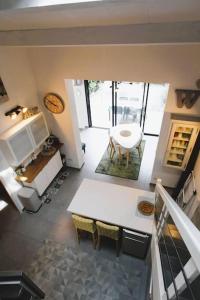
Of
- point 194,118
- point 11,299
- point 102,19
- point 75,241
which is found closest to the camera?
point 102,19

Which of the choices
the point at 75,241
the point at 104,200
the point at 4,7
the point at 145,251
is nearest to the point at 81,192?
the point at 104,200

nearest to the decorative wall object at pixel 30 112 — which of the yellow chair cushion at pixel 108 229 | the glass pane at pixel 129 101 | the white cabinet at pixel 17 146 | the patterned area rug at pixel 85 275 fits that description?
the white cabinet at pixel 17 146

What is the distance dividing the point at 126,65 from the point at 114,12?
1840mm

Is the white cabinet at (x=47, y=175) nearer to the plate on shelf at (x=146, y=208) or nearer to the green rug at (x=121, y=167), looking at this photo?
the green rug at (x=121, y=167)

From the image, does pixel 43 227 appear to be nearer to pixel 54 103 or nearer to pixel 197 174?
pixel 54 103

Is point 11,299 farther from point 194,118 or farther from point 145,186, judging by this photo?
point 194,118

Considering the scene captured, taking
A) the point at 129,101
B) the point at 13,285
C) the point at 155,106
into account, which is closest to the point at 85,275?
the point at 13,285

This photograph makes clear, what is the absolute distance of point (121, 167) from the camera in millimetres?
5145

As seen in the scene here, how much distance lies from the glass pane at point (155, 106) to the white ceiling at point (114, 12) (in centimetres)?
423

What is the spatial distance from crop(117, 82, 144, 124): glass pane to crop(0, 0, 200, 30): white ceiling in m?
4.26

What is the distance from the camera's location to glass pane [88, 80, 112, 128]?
6.73 meters

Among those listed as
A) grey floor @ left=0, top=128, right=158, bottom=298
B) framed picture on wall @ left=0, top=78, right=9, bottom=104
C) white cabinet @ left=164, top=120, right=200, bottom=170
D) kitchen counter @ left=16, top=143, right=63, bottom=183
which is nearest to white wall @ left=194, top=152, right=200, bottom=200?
white cabinet @ left=164, top=120, right=200, bottom=170

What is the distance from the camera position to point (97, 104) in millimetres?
7254

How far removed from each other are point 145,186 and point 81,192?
199 centimetres
